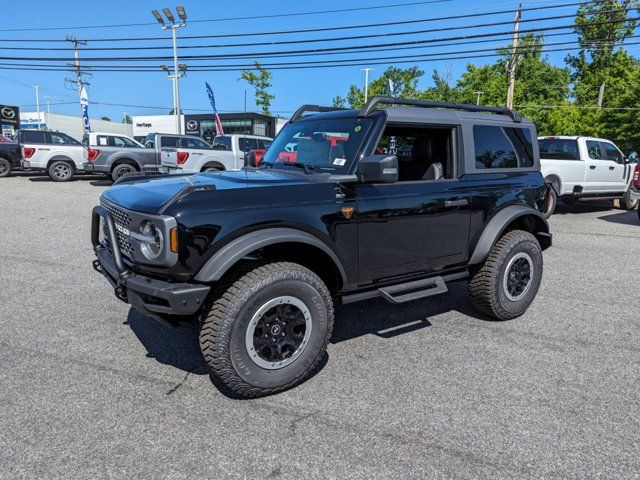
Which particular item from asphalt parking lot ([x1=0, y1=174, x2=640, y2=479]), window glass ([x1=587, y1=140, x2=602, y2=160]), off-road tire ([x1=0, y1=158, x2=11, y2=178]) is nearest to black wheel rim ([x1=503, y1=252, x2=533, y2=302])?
asphalt parking lot ([x1=0, y1=174, x2=640, y2=479])

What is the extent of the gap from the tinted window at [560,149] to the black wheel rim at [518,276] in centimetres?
861

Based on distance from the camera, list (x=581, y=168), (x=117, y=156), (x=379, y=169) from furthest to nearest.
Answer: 1. (x=117, y=156)
2. (x=581, y=168)
3. (x=379, y=169)

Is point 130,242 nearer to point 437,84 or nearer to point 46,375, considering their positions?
point 46,375

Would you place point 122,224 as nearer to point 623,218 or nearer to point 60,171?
point 623,218

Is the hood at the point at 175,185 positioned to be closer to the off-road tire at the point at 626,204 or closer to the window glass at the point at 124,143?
the off-road tire at the point at 626,204

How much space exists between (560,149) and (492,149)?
9.11 meters

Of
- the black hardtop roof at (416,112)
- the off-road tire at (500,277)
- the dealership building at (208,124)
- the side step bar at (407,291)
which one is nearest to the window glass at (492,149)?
the black hardtop roof at (416,112)

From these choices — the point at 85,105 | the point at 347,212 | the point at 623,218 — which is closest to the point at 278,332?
the point at 347,212

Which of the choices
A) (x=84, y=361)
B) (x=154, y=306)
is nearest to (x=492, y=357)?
(x=154, y=306)

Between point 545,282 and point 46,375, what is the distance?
5537mm

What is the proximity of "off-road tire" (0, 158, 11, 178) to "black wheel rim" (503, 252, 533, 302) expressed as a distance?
64.7 feet

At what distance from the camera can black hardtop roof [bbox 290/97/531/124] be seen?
3576mm

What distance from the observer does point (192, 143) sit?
15.2 metres

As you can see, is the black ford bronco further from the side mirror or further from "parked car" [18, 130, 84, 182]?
"parked car" [18, 130, 84, 182]
